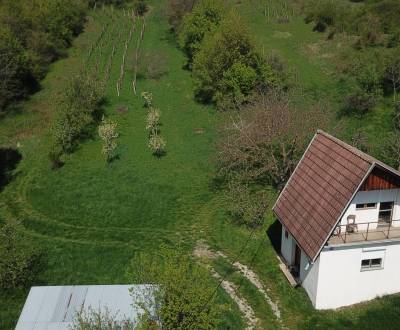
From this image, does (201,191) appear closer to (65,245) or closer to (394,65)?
(65,245)

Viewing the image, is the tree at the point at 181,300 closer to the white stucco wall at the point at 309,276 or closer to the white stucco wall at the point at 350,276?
the white stucco wall at the point at 309,276

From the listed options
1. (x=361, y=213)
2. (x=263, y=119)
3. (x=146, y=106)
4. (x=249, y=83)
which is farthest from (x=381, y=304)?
(x=146, y=106)

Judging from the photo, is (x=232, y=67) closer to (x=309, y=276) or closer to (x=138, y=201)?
(x=138, y=201)

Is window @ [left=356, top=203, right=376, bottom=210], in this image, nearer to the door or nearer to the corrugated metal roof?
the corrugated metal roof

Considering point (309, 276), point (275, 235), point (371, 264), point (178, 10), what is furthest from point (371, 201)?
point (178, 10)

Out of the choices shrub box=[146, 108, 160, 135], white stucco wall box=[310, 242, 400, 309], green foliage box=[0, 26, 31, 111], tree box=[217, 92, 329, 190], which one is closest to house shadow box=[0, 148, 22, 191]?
green foliage box=[0, 26, 31, 111]

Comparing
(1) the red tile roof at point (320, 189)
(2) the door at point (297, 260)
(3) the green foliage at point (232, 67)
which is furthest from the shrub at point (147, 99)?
(2) the door at point (297, 260)
